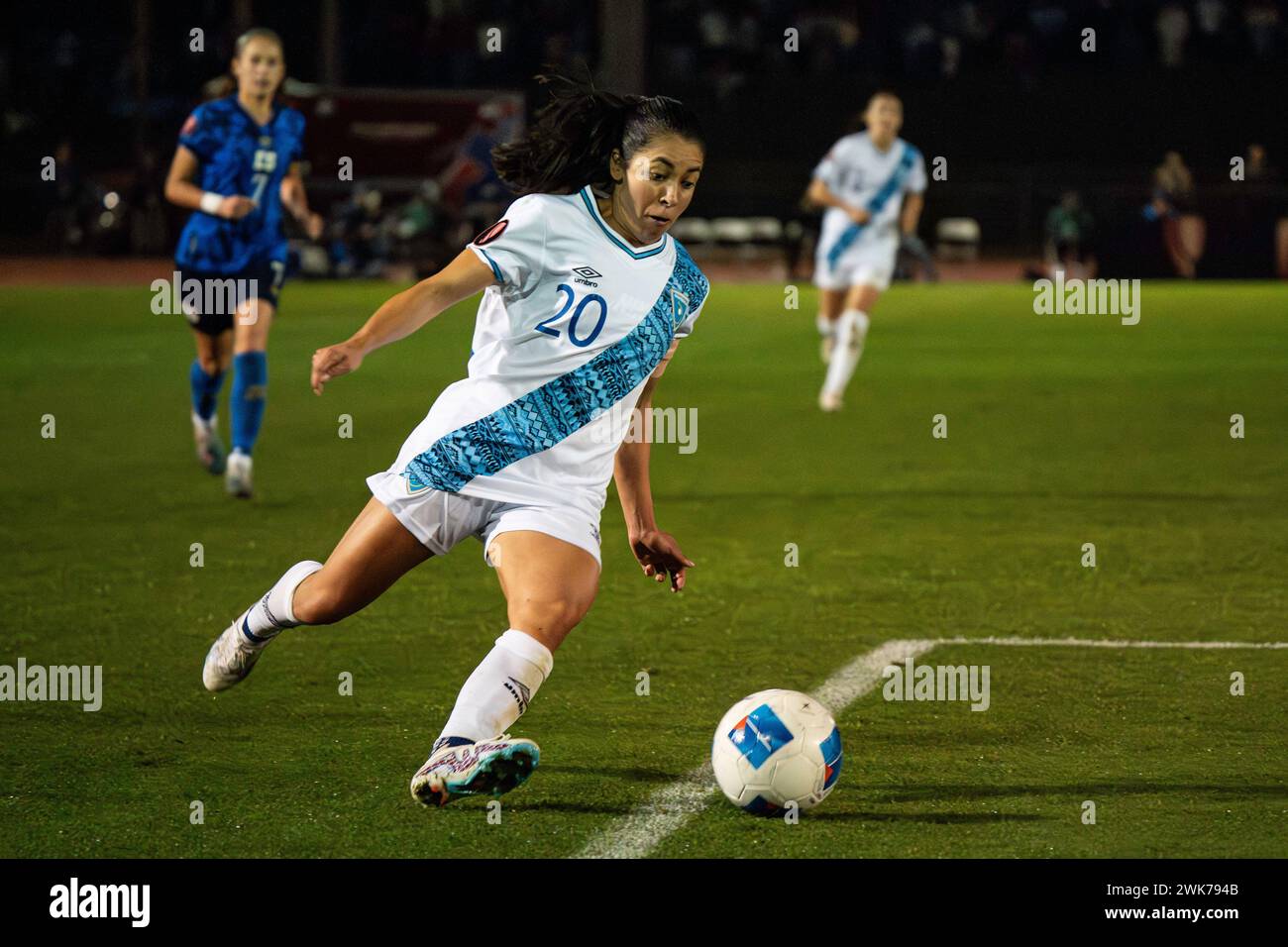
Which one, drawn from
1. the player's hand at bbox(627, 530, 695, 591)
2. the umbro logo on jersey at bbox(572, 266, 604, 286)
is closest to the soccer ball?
the player's hand at bbox(627, 530, 695, 591)

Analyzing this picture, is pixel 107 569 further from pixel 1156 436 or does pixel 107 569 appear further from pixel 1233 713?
pixel 1156 436

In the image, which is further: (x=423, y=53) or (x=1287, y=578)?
(x=423, y=53)

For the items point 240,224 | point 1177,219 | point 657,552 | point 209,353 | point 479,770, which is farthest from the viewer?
point 1177,219

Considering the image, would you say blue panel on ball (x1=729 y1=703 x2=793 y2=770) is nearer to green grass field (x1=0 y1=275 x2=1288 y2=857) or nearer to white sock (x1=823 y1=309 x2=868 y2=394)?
green grass field (x1=0 y1=275 x2=1288 y2=857)

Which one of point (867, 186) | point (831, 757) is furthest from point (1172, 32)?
point (831, 757)

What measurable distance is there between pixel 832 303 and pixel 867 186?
37.2 inches

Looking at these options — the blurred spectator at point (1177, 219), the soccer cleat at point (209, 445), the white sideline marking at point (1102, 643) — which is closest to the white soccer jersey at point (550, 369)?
the white sideline marking at point (1102, 643)

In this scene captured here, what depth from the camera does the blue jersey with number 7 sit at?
1010cm

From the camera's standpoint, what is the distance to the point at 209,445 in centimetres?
1060

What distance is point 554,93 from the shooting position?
4.95 metres

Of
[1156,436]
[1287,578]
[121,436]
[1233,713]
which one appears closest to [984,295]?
[1156,436]

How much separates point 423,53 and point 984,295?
47.0ft

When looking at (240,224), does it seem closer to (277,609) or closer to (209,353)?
(209,353)

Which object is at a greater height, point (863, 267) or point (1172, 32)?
point (1172, 32)
